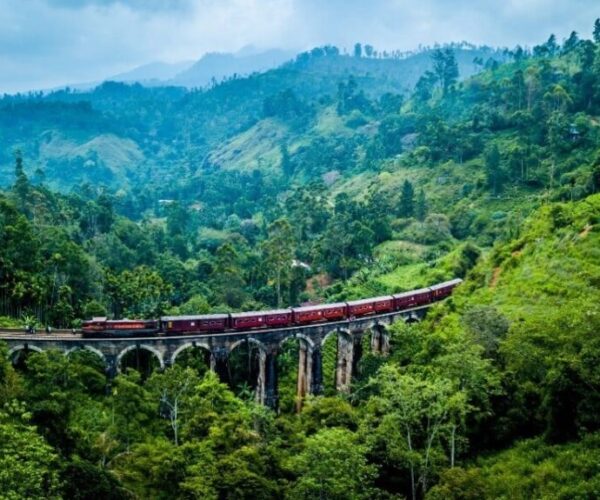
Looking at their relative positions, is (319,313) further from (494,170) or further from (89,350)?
(494,170)

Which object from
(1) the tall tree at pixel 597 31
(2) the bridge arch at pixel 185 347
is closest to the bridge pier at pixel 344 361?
(2) the bridge arch at pixel 185 347

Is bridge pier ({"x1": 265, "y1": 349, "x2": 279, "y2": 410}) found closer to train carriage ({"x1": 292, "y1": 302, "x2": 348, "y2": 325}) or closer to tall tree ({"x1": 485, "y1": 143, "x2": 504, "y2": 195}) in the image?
train carriage ({"x1": 292, "y1": 302, "x2": 348, "y2": 325})

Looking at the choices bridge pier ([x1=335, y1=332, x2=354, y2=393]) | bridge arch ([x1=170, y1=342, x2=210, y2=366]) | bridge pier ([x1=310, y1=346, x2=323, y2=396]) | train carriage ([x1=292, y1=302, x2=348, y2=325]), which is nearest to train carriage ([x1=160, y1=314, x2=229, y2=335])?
bridge arch ([x1=170, y1=342, x2=210, y2=366])

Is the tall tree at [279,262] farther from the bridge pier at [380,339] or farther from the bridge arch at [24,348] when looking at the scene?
the bridge arch at [24,348]

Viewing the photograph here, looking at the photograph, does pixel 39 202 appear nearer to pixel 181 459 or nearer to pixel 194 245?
pixel 194 245

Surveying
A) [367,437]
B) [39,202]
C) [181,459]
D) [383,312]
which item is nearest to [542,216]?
[383,312]
